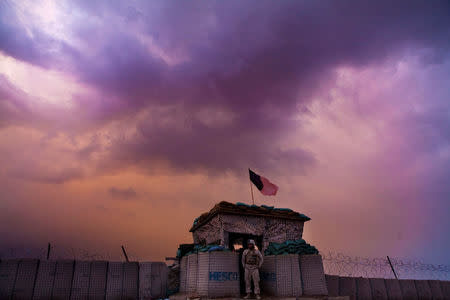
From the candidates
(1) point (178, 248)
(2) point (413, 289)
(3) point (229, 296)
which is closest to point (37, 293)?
(1) point (178, 248)

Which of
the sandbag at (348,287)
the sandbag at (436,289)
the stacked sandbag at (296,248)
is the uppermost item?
the stacked sandbag at (296,248)

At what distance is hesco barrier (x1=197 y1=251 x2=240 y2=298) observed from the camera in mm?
9141

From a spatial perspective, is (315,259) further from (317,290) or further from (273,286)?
(273,286)

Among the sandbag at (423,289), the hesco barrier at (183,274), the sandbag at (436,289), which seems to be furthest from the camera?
the sandbag at (436,289)

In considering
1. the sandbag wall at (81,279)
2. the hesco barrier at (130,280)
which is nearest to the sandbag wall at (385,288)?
the sandbag wall at (81,279)

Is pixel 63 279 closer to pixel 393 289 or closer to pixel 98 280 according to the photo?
pixel 98 280

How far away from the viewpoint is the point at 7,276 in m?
9.79

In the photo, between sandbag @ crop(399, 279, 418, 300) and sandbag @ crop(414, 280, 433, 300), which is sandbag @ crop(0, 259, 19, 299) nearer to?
sandbag @ crop(399, 279, 418, 300)

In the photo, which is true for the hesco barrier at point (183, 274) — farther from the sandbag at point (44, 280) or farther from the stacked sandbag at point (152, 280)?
the sandbag at point (44, 280)

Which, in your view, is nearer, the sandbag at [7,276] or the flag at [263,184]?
the sandbag at [7,276]

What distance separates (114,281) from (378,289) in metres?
12.3

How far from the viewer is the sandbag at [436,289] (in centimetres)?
1498

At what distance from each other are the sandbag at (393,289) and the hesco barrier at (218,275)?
915 cm

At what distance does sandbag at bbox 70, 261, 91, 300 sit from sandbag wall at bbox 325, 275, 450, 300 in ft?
33.3
